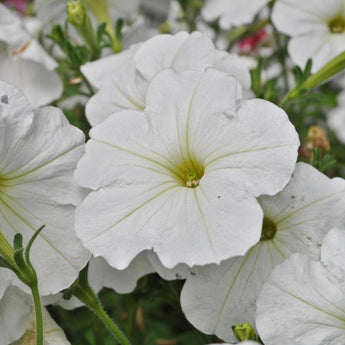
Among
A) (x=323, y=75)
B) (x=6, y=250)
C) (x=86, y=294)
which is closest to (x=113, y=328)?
(x=86, y=294)

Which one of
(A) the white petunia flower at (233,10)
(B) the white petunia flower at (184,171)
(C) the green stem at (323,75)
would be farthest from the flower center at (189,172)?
(A) the white petunia flower at (233,10)

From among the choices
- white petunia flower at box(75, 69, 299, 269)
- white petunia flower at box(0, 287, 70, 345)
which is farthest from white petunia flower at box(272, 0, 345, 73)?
white petunia flower at box(0, 287, 70, 345)

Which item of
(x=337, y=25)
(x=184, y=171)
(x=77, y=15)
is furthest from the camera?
(x=337, y=25)

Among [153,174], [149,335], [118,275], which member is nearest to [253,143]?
[153,174]

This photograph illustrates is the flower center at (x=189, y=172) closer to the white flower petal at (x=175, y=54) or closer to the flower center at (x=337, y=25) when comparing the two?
the white flower petal at (x=175, y=54)

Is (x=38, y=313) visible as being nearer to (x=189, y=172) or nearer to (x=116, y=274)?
(x=116, y=274)

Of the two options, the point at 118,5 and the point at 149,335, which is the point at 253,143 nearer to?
the point at 149,335

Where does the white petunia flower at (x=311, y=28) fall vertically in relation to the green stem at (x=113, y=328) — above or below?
above
